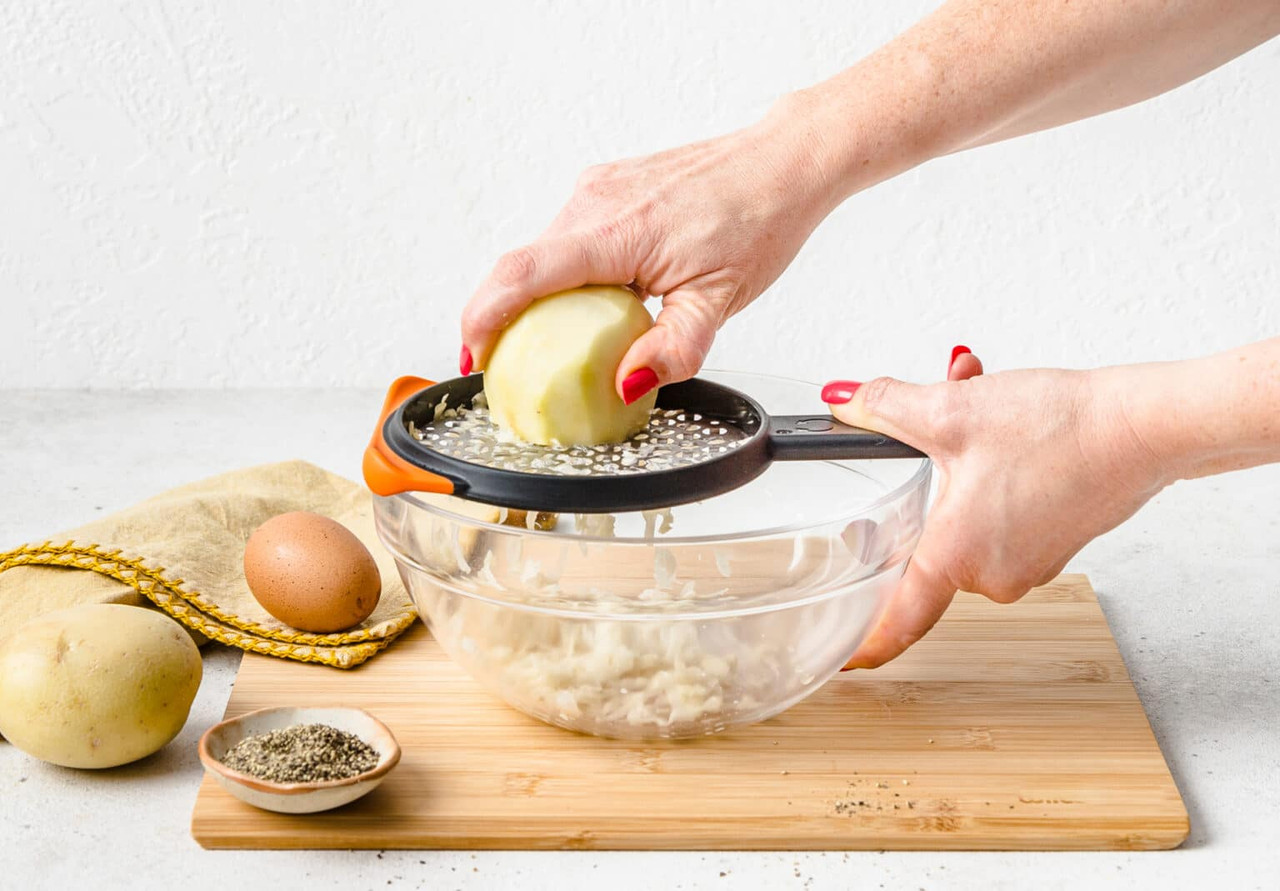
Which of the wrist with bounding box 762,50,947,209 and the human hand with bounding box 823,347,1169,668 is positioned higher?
the wrist with bounding box 762,50,947,209

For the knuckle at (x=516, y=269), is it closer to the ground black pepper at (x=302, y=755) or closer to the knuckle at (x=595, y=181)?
the knuckle at (x=595, y=181)

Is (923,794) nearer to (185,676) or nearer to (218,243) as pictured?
(185,676)

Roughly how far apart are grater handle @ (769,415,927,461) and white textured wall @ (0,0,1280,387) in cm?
127

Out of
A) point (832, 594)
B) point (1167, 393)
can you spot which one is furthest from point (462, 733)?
point (1167, 393)

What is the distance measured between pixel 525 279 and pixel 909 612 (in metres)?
0.48

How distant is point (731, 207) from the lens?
129 centimetres

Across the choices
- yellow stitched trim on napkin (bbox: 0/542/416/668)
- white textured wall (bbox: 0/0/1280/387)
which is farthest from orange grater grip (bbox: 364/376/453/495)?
white textured wall (bbox: 0/0/1280/387)

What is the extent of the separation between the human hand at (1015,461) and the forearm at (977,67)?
246mm

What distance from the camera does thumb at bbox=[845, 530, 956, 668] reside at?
1298mm

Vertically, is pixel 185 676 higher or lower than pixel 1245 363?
lower

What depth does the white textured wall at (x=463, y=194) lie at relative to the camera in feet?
7.64

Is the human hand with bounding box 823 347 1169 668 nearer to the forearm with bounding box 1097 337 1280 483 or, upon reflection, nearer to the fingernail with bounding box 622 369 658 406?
the forearm with bounding box 1097 337 1280 483

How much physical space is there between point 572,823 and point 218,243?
162 centimetres

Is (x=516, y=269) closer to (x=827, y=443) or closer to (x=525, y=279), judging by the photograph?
(x=525, y=279)
